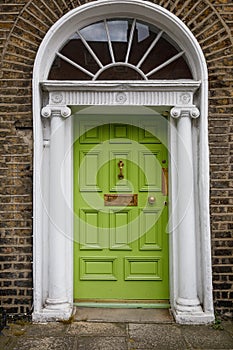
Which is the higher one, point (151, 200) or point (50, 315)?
point (151, 200)

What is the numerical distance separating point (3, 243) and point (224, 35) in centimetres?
341

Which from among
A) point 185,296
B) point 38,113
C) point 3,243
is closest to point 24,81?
point 38,113

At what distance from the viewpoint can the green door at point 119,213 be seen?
472cm

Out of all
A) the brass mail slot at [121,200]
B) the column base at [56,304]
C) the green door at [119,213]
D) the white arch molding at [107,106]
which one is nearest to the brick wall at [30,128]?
the white arch molding at [107,106]

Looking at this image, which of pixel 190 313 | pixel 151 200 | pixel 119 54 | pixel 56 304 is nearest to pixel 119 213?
pixel 151 200

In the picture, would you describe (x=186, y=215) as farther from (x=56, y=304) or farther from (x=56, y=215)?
(x=56, y=304)

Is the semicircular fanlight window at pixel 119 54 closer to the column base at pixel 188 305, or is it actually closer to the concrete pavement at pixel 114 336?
the column base at pixel 188 305

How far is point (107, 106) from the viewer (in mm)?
4457

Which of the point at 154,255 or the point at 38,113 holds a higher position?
the point at 38,113

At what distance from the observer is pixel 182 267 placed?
4.35 meters

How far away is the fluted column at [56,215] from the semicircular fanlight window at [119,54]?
504 millimetres

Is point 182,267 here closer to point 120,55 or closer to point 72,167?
point 72,167

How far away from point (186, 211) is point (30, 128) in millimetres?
1997

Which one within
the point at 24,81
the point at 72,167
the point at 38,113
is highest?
the point at 24,81
